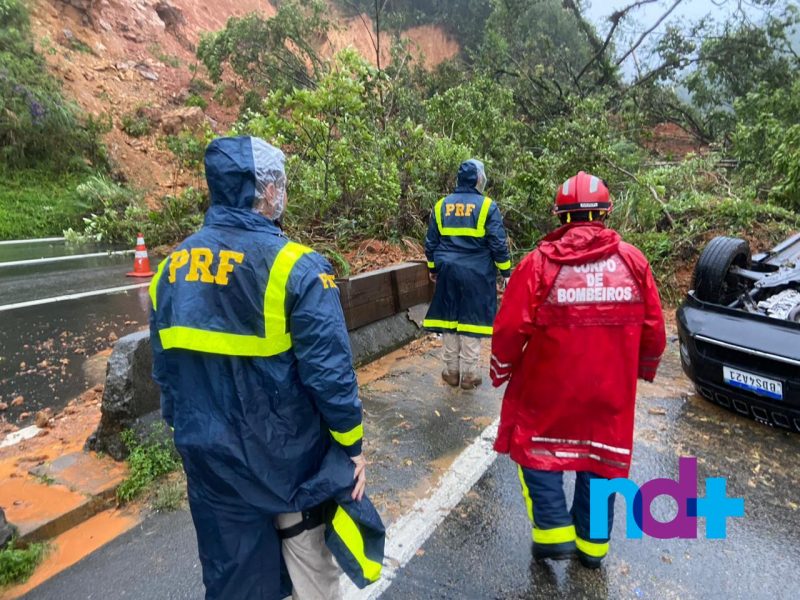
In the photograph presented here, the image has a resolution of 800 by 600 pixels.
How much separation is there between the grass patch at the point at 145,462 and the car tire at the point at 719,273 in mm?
4296

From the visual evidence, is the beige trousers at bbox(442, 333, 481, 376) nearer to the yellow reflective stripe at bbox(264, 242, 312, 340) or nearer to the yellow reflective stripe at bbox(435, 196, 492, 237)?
the yellow reflective stripe at bbox(435, 196, 492, 237)

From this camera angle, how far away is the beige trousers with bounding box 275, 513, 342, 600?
1990 mm

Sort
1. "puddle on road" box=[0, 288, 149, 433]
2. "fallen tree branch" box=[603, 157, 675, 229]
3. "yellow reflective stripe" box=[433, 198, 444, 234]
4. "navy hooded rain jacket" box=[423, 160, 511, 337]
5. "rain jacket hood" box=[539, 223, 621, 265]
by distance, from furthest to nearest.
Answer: "fallen tree branch" box=[603, 157, 675, 229] → "yellow reflective stripe" box=[433, 198, 444, 234] → "navy hooded rain jacket" box=[423, 160, 511, 337] → "puddle on road" box=[0, 288, 149, 433] → "rain jacket hood" box=[539, 223, 621, 265]

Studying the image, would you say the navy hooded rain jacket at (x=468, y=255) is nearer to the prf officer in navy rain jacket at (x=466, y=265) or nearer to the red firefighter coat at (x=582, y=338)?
the prf officer in navy rain jacket at (x=466, y=265)

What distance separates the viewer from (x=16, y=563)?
102 inches

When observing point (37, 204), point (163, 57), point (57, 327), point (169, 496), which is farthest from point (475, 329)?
point (163, 57)

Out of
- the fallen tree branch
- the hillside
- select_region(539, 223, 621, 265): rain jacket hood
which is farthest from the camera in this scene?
the hillside

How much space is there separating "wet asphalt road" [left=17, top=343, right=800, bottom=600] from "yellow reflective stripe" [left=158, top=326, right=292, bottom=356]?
140cm

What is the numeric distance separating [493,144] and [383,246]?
3734 mm

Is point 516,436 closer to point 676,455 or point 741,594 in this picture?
point 741,594

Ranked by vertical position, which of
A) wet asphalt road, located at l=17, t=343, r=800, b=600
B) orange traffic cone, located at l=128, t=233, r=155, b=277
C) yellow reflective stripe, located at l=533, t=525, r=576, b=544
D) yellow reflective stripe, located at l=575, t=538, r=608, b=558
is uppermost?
orange traffic cone, located at l=128, t=233, r=155, b=277

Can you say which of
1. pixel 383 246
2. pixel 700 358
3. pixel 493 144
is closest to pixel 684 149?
pixel 493 144

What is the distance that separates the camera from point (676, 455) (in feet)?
12.6

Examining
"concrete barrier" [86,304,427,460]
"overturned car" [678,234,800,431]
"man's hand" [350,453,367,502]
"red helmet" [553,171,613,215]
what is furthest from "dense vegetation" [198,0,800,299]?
"man's hand" [350,453,367,502]
